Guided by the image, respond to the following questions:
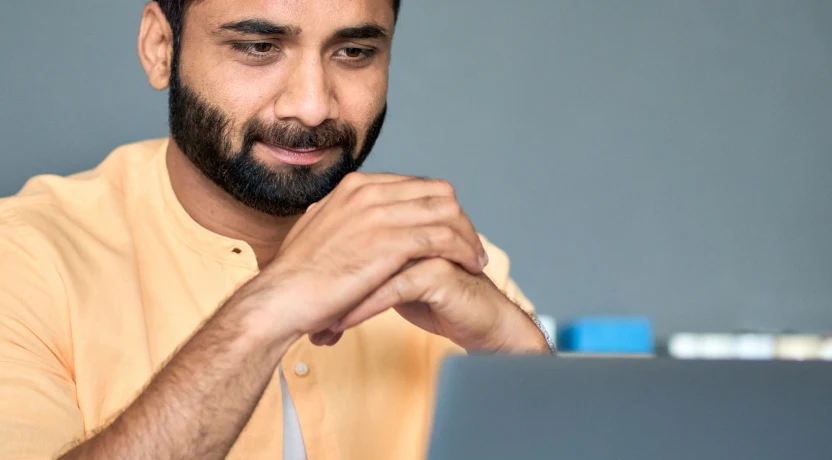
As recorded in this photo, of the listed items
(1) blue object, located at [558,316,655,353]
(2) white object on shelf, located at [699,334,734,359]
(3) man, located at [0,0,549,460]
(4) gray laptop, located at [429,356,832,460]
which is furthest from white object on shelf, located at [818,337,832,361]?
(4) gray laptop, located at [429,356,832,460]

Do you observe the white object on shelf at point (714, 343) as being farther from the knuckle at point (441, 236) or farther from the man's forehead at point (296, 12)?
the knuckle at point (441, 236)

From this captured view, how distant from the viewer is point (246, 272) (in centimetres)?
158

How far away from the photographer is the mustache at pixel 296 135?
1433 millimetres

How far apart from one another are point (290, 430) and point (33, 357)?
40 centimetres

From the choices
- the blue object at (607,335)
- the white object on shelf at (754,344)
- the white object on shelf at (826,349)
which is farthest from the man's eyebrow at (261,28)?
the white object on shelf at (826,349)

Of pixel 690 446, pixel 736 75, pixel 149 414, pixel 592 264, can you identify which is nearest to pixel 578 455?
pixel 690 446

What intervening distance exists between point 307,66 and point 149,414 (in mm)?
557

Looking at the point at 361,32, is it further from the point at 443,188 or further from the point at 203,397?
the point at 203,397

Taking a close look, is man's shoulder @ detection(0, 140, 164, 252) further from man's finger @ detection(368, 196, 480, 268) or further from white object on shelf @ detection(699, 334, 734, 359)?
white object on shelf @ detection(699, 334, 734, 359)

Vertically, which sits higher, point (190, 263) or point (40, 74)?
point (40, 74)

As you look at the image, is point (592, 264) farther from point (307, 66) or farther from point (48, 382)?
point (48, 382)

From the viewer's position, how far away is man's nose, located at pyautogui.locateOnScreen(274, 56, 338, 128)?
141cm

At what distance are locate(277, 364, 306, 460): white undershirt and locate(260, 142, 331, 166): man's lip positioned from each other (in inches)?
11.8

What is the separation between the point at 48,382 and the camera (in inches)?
49.3
